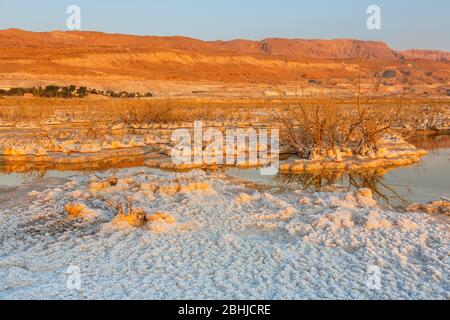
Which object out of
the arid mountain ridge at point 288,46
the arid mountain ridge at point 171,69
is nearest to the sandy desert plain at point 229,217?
the arid mountain ridge at point 171,69

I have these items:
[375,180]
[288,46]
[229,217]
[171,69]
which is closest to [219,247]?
[229,217]

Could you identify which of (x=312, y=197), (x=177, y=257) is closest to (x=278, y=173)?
(x=312, y=197)

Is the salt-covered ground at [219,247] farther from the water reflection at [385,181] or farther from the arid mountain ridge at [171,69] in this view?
the arid mountain ridge at [171,69]

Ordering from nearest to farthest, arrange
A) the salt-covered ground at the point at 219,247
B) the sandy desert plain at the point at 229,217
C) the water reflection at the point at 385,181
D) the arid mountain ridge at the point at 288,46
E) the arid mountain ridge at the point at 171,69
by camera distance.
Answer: the salt-covered ground at the point at 219,247, the sandy desert plain at the point at 229,217, the water reflection at the point at 385,181, the arid mountain ridge at the point at 171,69, the arid mountain ridge at the point at 288,46

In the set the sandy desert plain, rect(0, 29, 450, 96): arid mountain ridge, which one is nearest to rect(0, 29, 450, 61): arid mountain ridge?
rect(0, 29, 450, 96): arid mountain ridge

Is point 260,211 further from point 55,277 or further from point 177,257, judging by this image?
point 55,277

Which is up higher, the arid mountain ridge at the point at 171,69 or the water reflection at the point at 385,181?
the arid mountain ridge at the point at 171,69

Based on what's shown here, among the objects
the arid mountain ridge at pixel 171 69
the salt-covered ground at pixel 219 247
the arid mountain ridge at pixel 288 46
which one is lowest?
the salt-covered ground at pixel 219 247

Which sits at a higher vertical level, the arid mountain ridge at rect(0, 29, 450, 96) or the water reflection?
the arid mountain ridge at rect(0, 29, 450, 96)

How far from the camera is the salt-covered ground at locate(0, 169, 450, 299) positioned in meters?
4.04

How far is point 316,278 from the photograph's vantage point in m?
4.24

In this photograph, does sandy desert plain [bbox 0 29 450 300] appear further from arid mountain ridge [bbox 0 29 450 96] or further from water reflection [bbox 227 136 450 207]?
arid mountain ridge [bbox 0 29 450 96]

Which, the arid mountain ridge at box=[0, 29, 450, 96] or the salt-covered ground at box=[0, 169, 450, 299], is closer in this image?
the salt-covered ground at box=[0, 169, 450, 299]

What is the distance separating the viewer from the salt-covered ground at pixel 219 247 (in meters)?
4.04
